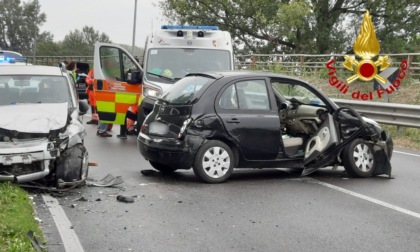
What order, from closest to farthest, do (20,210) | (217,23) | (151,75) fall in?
1. (20,210)
2. (151,75)
3. (217,23)

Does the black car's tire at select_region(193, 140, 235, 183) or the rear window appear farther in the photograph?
the rear window

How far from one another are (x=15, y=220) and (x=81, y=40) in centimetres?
7742

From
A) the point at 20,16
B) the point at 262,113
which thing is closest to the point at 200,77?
the point at 262,113

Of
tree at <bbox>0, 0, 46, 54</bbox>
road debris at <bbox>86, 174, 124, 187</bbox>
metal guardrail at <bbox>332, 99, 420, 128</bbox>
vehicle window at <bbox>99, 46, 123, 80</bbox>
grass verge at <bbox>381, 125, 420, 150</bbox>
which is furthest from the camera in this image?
tree at <bbox>0, 0, 46, 54</bbox>

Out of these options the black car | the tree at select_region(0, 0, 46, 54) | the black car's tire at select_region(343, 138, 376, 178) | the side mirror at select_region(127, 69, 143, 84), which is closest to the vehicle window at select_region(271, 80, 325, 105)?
the black car

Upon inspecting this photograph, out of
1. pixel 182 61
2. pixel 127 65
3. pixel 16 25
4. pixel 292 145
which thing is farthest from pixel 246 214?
pixel 16 25

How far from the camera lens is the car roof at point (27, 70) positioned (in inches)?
367

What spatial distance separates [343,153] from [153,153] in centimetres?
268

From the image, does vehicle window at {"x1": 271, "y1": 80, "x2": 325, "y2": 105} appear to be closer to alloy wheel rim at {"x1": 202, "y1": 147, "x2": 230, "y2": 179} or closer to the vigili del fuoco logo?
alloy wheel rim at {"x1": 202, "y1": 147, "x2": 230, "y2": 179}

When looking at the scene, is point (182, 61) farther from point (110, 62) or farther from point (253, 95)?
point (253, 95)

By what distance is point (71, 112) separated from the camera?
8.62 metres

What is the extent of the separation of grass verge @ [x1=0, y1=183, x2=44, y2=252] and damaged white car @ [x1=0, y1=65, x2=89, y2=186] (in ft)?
1.03

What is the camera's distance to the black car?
8531mm

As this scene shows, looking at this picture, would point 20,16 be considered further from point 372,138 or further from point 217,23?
point 372,138
